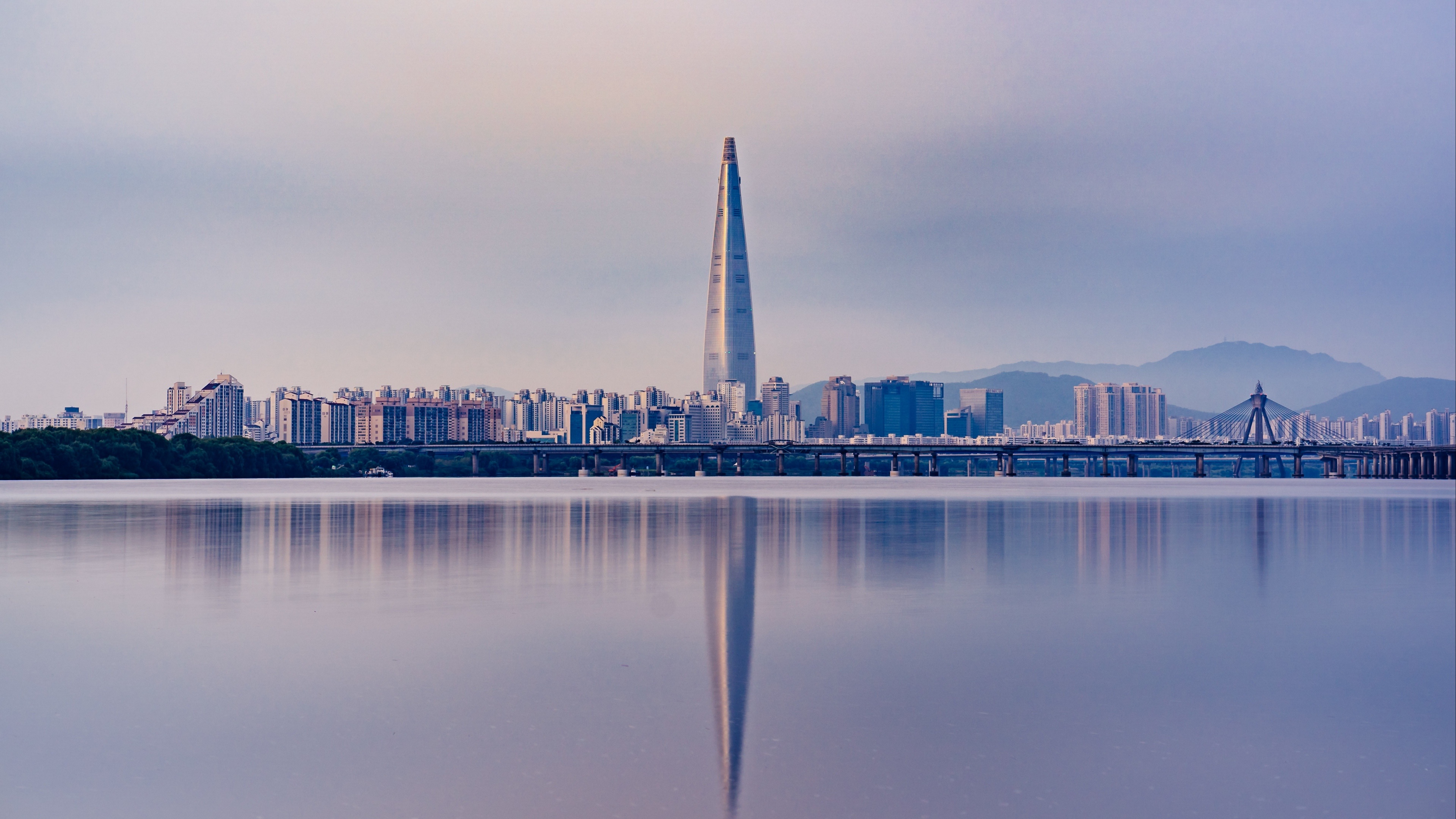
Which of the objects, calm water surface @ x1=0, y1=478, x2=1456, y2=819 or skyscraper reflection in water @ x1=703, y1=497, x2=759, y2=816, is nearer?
calm water surface @ x1=0, y1=478, x2=1456, y2=819

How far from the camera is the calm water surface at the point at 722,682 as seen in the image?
9.08 m

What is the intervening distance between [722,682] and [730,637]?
3198 mm

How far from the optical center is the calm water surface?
9078mm

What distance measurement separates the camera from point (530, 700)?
1201 cm

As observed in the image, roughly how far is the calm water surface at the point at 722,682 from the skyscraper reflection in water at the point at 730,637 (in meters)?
0.06

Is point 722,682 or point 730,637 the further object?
point 730,637

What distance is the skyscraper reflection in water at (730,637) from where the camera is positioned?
392 inches

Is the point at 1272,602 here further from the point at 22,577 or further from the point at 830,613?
the point at 22,577

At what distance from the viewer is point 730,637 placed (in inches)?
637

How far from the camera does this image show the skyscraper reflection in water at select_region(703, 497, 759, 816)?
32.6 ft

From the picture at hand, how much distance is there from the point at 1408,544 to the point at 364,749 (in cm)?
3388

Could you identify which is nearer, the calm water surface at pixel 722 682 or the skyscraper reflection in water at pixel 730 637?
the calm water surface at pixel 722 682

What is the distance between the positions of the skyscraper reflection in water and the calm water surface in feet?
0.21

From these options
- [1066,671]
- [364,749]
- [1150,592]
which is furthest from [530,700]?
[1150,592]
